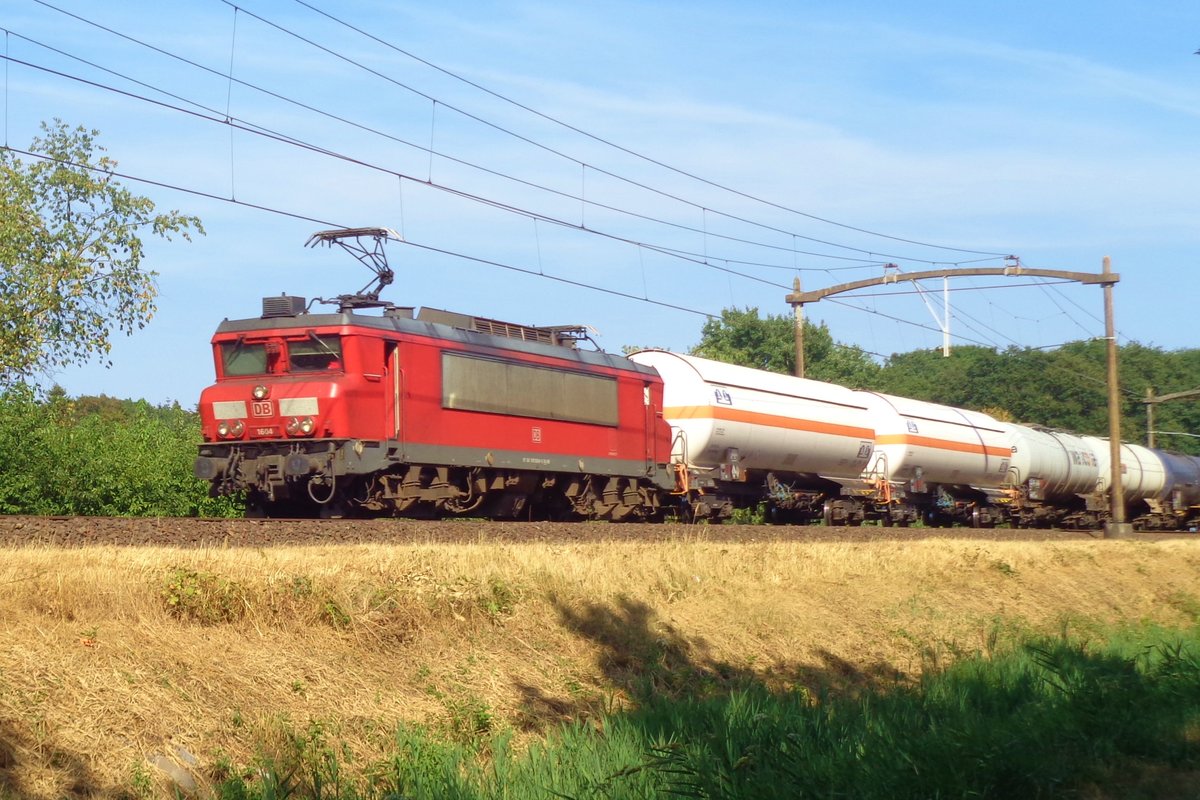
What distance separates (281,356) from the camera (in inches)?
781

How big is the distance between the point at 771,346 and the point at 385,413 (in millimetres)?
60215

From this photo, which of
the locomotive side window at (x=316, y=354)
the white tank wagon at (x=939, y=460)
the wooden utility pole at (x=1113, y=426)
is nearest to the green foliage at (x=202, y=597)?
the locomotive side window at (x=316, y=354)

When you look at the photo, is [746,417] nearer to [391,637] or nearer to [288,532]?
[288,532]

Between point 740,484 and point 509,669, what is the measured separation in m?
17.4

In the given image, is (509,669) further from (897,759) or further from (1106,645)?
(1106,645)

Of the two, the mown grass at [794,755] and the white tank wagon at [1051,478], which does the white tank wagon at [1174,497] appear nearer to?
the white tank wagon at [1051,478]

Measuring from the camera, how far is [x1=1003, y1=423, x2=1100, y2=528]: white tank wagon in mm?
39625

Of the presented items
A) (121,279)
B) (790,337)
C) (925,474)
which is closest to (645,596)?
(925,474)

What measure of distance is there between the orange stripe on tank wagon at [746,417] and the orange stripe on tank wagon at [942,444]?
240 centimetres

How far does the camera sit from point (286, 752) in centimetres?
947

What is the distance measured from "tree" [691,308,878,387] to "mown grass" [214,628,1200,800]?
63.2 meters

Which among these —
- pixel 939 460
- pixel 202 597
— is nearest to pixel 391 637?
pixel 202 597

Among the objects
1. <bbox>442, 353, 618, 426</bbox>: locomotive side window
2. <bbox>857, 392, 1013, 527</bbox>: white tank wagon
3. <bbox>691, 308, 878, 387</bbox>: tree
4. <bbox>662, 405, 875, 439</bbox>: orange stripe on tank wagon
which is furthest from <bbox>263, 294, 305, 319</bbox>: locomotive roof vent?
<bbox>691, 308, 878, 387</bbox>: tree

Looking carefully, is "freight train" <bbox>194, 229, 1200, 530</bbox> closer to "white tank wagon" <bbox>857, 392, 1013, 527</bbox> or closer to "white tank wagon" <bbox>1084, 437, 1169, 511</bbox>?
"white tank wagon" <bbox>857, 392, 1013, 527</bbox>
